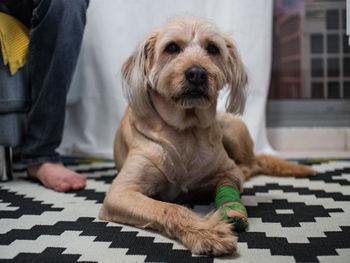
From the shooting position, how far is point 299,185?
1589 millimetres

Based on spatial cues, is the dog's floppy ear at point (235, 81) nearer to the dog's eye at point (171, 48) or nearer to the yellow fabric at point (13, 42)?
the dog's eye at point (171, 48)

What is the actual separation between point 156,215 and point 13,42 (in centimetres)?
105

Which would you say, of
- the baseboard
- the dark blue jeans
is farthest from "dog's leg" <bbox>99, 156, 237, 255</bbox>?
the baseboard

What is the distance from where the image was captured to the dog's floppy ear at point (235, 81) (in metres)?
1.41

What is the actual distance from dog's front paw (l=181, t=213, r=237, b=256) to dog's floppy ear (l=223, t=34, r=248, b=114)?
0.50m

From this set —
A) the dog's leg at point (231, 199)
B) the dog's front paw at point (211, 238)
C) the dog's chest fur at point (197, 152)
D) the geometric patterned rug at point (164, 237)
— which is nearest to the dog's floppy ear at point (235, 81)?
the dog's chest fur at point (197, 152)

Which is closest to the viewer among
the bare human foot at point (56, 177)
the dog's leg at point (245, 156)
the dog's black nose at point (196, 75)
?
the dog's black nose at point (196, 75)

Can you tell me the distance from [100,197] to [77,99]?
3.55ft

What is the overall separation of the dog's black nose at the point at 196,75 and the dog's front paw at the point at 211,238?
16.5 inches

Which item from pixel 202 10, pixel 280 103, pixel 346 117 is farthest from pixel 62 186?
pixel 346 117

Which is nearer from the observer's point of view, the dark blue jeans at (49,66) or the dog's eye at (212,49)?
the dog's eye at (212,49)

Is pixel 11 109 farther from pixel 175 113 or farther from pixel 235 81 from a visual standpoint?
pixel 235 81

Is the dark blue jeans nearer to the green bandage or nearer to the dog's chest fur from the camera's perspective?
the dog's chest fur

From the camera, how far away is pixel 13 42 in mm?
1676
